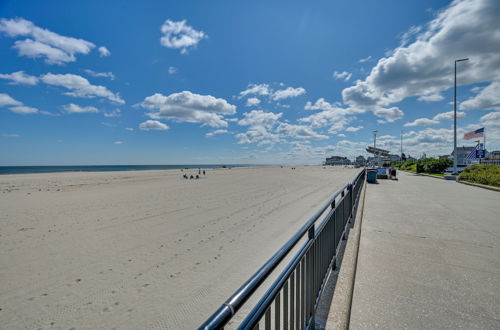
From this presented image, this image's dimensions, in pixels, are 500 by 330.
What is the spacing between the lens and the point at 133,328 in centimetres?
291

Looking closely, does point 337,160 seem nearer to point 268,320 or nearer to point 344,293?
point 344,293

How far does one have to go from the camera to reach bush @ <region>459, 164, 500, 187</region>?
13561 mm

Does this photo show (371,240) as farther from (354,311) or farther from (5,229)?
(5,229)

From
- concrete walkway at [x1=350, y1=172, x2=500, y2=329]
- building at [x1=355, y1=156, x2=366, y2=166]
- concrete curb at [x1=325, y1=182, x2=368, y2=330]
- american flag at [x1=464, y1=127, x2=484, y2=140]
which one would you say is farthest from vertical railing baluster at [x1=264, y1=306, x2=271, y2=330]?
building at [x1=355, y1=156, x2=366, y2=166]

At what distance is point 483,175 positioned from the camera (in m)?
14.8

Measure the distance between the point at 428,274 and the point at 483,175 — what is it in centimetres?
1741

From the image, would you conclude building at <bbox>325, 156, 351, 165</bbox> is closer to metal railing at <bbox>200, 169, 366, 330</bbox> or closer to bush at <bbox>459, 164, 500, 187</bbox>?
bush at <bbox>459, 164, 500, 187</bbox>

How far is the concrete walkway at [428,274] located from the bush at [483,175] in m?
10.4

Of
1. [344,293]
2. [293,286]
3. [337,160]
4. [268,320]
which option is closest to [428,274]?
[344,293]

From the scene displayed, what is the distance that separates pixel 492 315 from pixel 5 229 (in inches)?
453

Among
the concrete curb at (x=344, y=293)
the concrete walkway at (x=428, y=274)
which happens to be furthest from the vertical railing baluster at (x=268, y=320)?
the concrete walkway at (x=428, y=274)

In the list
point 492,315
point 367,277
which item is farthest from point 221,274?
point 492,315

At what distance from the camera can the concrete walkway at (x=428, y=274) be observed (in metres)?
2.56

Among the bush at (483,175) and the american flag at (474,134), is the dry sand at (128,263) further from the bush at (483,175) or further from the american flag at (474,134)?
the american flag at (474,134)
